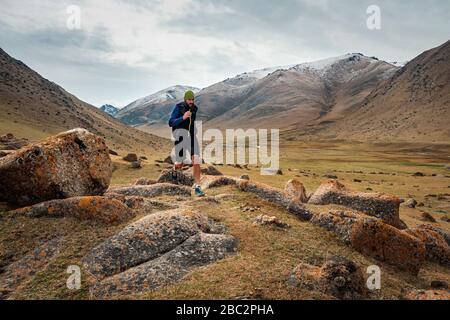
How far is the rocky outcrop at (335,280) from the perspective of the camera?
8.67 meters

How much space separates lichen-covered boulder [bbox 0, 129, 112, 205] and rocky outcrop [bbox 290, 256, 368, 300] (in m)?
8.80

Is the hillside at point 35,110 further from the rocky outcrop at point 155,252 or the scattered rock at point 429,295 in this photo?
the scattered rock at point 429,295

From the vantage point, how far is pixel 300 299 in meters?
8.11

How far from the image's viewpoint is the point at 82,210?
11656 millimetres

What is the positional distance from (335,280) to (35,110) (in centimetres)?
10818

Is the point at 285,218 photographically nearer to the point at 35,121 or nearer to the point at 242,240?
the point at 242,240

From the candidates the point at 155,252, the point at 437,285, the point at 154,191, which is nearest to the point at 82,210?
the point at 155,252

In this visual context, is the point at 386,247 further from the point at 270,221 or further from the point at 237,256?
the point at 237,256

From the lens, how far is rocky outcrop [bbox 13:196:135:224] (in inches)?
455

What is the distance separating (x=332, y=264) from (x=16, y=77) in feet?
437

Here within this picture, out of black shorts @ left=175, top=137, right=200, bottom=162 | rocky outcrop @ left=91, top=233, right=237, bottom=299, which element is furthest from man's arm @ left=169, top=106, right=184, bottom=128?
rocky outcrop @ left=91, top=233, right=237, bottom=299

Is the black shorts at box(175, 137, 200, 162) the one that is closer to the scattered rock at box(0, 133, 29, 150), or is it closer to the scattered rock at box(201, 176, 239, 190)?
the scattered rock at box(201, 176, 239, 190)
